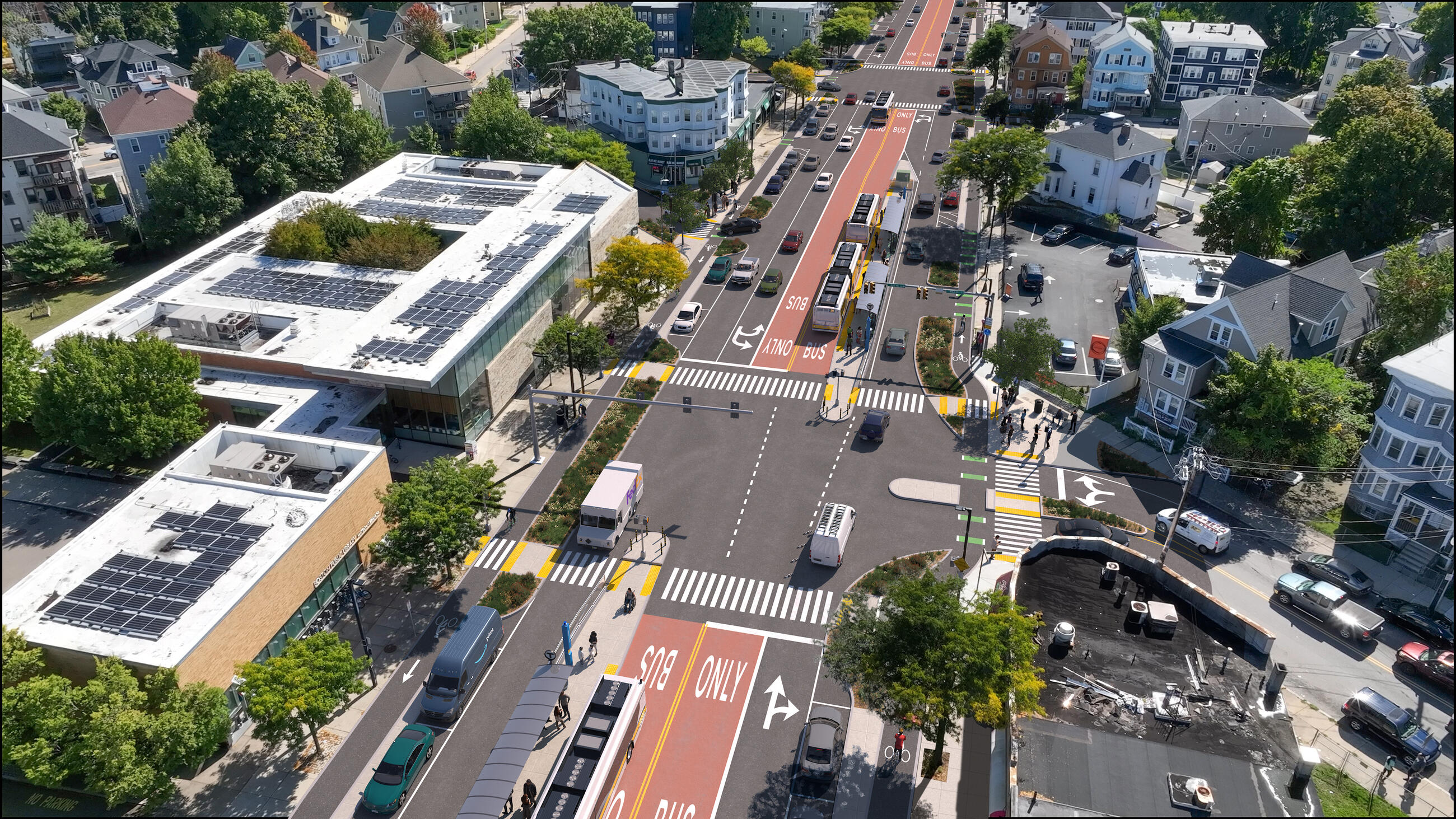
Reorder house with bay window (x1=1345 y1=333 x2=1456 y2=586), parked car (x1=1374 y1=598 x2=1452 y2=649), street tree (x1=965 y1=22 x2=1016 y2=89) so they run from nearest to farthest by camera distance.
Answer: parked car (x1=1374 y1=598 x2=1452 y2=649) < house with bay window (x1=1345 y1=333 x2=1456 y2=586) < street tree (x1=965 y1=22 x2=1016 y2=89)

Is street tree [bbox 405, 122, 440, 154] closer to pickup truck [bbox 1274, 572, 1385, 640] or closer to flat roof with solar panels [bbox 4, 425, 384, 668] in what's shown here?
flat roof with solar panels [bbox 4, 425, 384, 668]

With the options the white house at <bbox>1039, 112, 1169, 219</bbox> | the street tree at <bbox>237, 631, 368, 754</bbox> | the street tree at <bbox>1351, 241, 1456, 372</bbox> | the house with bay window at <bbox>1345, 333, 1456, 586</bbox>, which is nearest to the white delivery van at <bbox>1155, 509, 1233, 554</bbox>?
the house with bay window at <bbox>1345, 333, 1456, 586</bbox>

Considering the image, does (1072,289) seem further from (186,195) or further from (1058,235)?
(186,195)

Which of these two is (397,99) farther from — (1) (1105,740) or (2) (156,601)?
(1) (1105,740)

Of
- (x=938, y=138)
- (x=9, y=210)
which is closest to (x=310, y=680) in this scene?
(x=9, y=210)

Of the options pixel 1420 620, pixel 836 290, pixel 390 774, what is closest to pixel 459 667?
pixel 390 774

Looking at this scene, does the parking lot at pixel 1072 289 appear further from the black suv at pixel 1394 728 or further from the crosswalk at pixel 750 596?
the crosswalk at pixel 750 596
